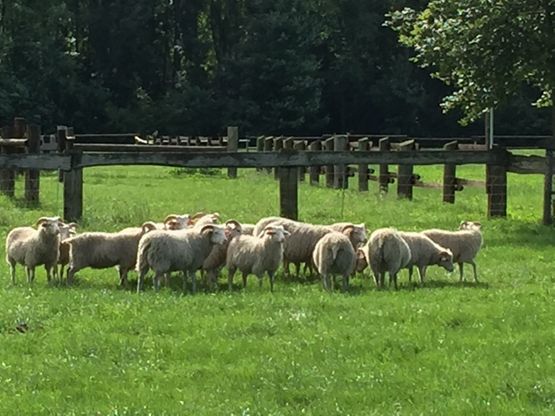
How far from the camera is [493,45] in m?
17.9

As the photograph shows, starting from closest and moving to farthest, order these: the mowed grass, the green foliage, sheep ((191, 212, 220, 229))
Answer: the mowed grass
sheep ((191, 212, 220, 229))
the green foliage

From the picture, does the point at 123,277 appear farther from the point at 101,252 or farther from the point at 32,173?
the point at 32,173

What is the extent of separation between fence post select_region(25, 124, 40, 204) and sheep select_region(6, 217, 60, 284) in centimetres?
800

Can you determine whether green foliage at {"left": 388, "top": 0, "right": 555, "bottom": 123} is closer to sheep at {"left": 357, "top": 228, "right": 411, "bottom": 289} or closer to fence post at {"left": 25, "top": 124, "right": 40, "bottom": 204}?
sheep at {"left": 357, "top": 228, "right": 411, "bottom": 289}

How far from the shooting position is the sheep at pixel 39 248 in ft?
39.4

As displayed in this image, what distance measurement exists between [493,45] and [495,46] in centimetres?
4

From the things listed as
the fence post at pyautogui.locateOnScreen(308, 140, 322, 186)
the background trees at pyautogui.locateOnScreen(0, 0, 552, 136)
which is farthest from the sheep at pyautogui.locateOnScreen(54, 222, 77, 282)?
the background trees at pyautogui.locateOnScreen(0, 0, 552, 136)

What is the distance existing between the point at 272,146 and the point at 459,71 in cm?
1576

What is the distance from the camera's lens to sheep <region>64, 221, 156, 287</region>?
12008 mm

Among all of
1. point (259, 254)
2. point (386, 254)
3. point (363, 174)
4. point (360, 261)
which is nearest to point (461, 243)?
point (360, 261)

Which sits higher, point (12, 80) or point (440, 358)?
point (12, 80)

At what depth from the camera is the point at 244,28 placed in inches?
2746

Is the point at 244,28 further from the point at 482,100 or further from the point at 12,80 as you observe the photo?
the point at 482,100

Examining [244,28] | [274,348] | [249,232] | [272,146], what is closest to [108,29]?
[244,28]
